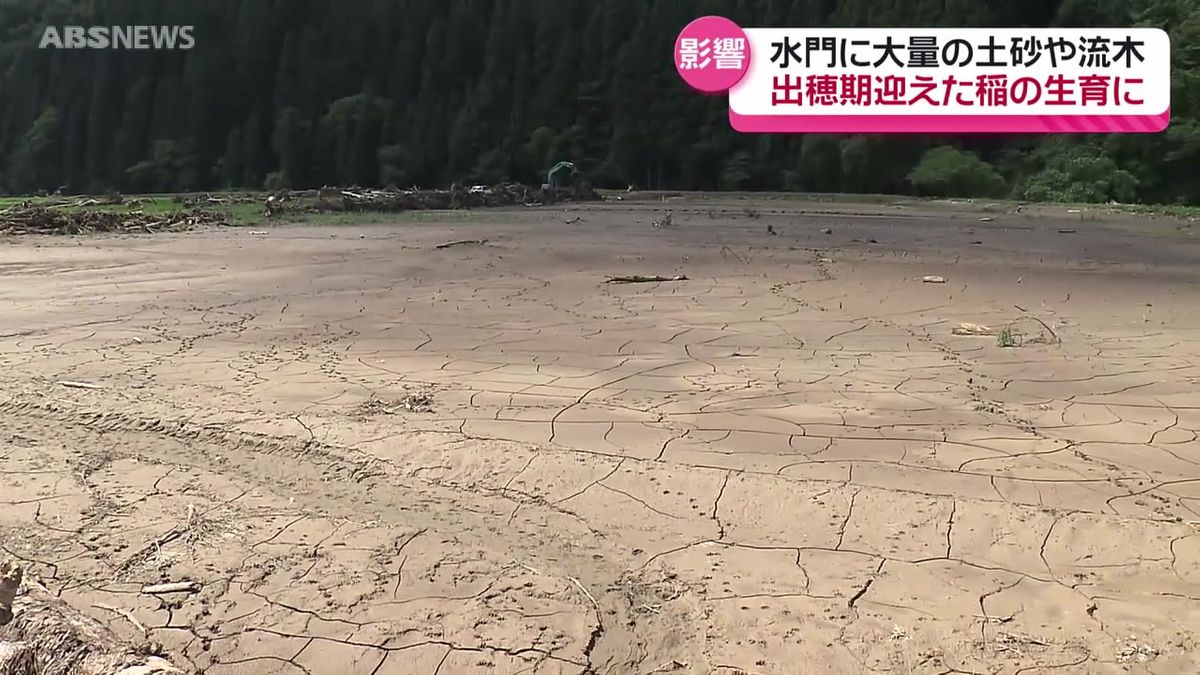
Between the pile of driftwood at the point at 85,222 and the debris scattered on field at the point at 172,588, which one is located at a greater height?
the pile of driftwood at the point at 85,222

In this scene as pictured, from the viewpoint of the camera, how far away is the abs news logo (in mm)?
43312

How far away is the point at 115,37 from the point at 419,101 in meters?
13.9

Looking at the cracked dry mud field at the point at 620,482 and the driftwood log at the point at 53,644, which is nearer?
the driftwood log at the point at 53,644

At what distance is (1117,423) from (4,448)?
5.26 m

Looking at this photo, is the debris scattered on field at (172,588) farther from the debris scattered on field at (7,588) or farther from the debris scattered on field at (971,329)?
the debris scattered on field at (971,329)

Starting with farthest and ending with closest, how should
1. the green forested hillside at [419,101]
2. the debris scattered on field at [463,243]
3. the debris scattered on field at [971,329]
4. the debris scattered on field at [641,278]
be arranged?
the green forested hillside at [419,101], the debris scattered on field at [463,243], the debris scattered on field at [641,278], the debris scattered on field at [971,329]

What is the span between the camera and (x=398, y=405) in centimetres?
536

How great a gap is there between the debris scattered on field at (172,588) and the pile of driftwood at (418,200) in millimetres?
17548

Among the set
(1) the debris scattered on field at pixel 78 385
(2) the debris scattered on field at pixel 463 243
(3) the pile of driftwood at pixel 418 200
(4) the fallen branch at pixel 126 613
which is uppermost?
(3) the pile of driftwood at pixel 418 200

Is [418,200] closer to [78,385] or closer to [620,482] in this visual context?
[78,385]

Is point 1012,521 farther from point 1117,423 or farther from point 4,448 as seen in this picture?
point 4,448
